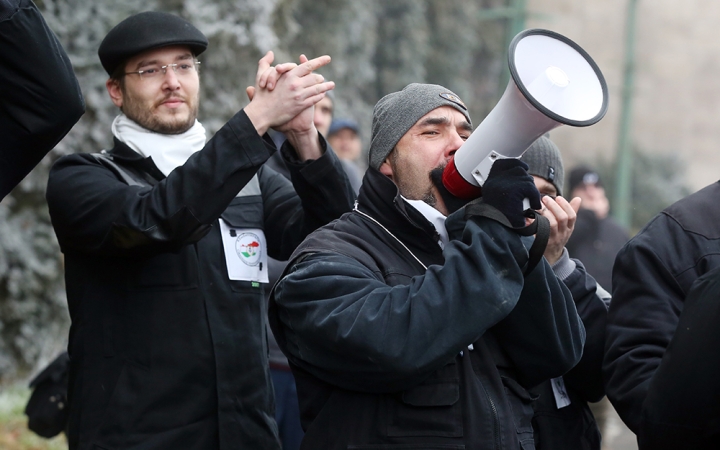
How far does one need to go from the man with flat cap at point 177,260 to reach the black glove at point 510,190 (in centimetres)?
71

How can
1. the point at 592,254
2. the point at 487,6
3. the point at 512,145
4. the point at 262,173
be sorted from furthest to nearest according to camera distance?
the point at 487,6, the point at 592,254, the point at 262,173, the point at 512,145

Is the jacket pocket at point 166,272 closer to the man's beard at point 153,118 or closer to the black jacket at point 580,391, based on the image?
the man's beard at point 153,118

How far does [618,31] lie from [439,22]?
6.83 m

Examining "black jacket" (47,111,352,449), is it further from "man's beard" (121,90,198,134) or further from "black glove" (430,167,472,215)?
"black glove" (430,167,472,215)

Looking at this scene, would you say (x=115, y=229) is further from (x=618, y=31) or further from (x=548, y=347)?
(x=618, y=31)

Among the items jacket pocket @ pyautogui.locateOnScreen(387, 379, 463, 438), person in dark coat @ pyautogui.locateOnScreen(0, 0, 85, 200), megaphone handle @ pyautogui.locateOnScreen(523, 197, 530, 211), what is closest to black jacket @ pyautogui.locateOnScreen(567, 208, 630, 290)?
megaphone handle @ pyautogui.locateOnScreen(523, 197, 530, 211)

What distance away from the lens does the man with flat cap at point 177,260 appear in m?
3.13

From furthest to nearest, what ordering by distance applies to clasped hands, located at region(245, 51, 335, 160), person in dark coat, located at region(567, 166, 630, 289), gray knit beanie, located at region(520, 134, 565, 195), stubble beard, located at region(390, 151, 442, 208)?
person in dark coat, located at region(567, 166, 630, 289) < gray knit beanie, located at region(520, 134, 565, 195) < clasped hands, located at region(245, 51, 335, 160) < stubble beard, located at region(390, 151, 442, 208)

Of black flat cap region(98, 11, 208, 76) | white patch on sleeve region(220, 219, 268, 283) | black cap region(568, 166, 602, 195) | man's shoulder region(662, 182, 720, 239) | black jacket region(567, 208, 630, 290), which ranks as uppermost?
black flat cap region(98, 11, 208, 76)

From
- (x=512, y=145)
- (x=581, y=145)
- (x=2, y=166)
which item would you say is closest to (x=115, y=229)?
(x=2, y=166)

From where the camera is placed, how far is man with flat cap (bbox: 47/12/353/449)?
123 inches

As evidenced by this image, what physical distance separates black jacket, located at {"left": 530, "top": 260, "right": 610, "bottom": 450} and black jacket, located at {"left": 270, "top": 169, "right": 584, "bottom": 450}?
336mm

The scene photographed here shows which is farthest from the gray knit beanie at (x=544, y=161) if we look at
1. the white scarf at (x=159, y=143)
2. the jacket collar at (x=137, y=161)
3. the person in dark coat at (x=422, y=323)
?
the jacket collar at (x=137, y=161)

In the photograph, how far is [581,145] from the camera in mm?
21750
